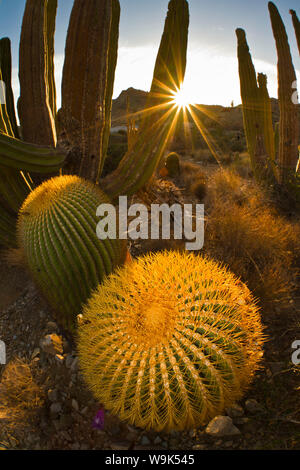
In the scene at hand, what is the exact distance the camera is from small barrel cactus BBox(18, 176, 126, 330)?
2613 millimetres

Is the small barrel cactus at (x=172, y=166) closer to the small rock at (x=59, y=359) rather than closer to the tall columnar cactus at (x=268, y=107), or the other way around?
the tall columnar cactus at (x=268, y=107)

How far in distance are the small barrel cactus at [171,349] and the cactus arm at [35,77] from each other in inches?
124

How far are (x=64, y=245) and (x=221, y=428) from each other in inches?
70.4

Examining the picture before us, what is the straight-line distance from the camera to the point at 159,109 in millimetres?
4180

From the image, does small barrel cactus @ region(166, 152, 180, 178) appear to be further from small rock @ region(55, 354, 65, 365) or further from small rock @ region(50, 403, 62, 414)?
small rock @ region(50, 403, 62, 414)

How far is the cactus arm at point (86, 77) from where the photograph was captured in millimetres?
3396

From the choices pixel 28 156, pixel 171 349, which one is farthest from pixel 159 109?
pixel 171 349

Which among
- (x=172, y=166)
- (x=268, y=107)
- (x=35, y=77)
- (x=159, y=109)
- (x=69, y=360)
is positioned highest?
(x=268, y=107)

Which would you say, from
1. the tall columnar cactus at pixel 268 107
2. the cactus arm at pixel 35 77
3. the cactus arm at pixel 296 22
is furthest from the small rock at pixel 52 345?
the cactus arm at pixel 296 22

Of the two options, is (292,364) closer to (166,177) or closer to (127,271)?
(127,271)

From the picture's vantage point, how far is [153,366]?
1563 mm

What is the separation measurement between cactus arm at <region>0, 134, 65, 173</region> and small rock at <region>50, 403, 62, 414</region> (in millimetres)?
2482

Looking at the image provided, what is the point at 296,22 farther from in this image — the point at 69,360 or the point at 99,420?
the point at 99,420
